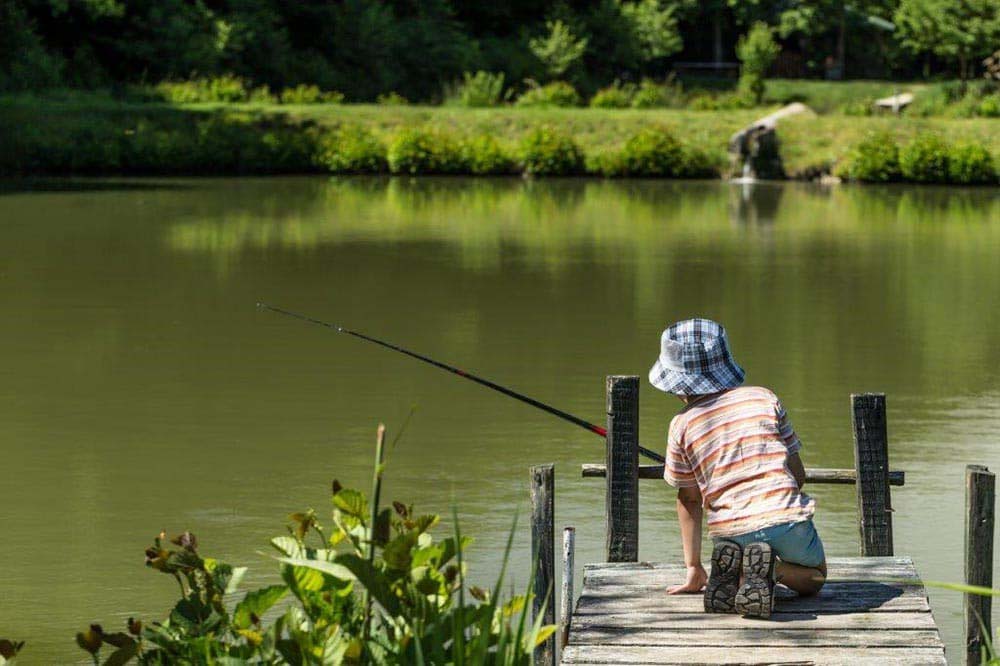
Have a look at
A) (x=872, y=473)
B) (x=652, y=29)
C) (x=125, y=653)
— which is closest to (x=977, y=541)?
(x=872, y=473)

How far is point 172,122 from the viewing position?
1359 inches

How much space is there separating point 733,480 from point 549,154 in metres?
28.1

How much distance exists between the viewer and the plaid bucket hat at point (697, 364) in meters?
5.36

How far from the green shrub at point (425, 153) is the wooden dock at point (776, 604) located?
27.7 metres

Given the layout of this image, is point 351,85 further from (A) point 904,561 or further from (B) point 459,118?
(A) point 904,561

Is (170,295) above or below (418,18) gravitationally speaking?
below

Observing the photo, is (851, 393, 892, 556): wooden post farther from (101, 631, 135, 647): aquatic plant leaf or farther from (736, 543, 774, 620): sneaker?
(101, 631, 135, 647): aquatic plant leaf

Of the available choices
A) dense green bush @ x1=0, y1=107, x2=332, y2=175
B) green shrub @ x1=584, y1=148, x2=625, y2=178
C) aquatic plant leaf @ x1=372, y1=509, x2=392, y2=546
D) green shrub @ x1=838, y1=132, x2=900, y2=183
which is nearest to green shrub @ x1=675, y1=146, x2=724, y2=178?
green shrub @ x1=584, y1=148, x2=625, y2=178

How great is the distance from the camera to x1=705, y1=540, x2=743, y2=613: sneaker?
505 cm

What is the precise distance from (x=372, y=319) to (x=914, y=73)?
4376cm

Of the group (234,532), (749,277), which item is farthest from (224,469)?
(749,277)

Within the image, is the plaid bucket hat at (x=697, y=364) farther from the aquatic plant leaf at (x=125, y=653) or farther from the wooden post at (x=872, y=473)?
the aquatic plant leaf at (x=125, y=653)

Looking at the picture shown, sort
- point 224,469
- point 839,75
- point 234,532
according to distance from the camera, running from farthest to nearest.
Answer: point 839,75, point 224,469, point 234,532

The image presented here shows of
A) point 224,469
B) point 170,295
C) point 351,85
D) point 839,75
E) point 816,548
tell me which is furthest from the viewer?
point 839,75
